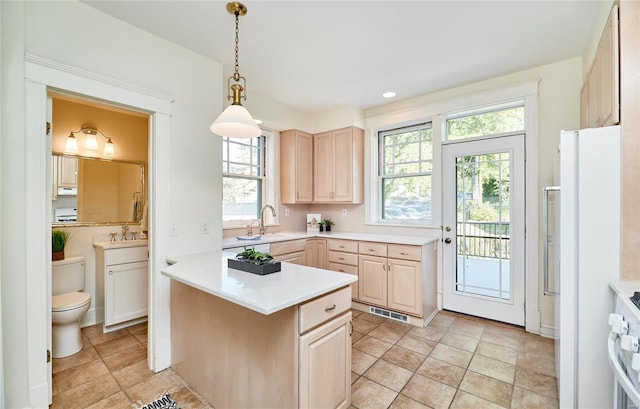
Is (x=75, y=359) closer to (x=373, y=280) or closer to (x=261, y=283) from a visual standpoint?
(x=261, y=283)

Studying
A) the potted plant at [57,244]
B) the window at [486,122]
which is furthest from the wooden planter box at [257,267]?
the window at [486,122]

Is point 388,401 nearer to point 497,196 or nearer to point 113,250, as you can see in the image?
point 497,196

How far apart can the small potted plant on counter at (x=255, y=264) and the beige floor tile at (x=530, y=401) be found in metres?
1.82

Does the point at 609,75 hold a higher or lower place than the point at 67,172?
higher

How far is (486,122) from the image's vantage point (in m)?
3.33

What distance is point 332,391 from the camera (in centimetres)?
166

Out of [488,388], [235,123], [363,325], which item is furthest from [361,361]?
[235,123]

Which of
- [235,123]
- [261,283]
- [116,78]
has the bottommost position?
[261,283]

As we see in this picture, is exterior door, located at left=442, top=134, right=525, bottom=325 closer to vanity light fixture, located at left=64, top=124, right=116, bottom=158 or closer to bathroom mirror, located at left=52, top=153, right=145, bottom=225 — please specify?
bathroom mirror, located at left=52, top=153, right=145, bottom=225

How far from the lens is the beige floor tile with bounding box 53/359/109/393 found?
212 centimetres

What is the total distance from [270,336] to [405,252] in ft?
6.79

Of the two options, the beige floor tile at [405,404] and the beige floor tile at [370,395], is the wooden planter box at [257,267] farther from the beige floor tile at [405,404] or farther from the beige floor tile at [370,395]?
the beige floor tile at [405,404]

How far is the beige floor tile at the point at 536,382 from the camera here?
2.03m

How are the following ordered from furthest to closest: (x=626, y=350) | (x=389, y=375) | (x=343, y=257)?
(x=343, y=257) → (x=389, y=375) → (x=626, y=350)
